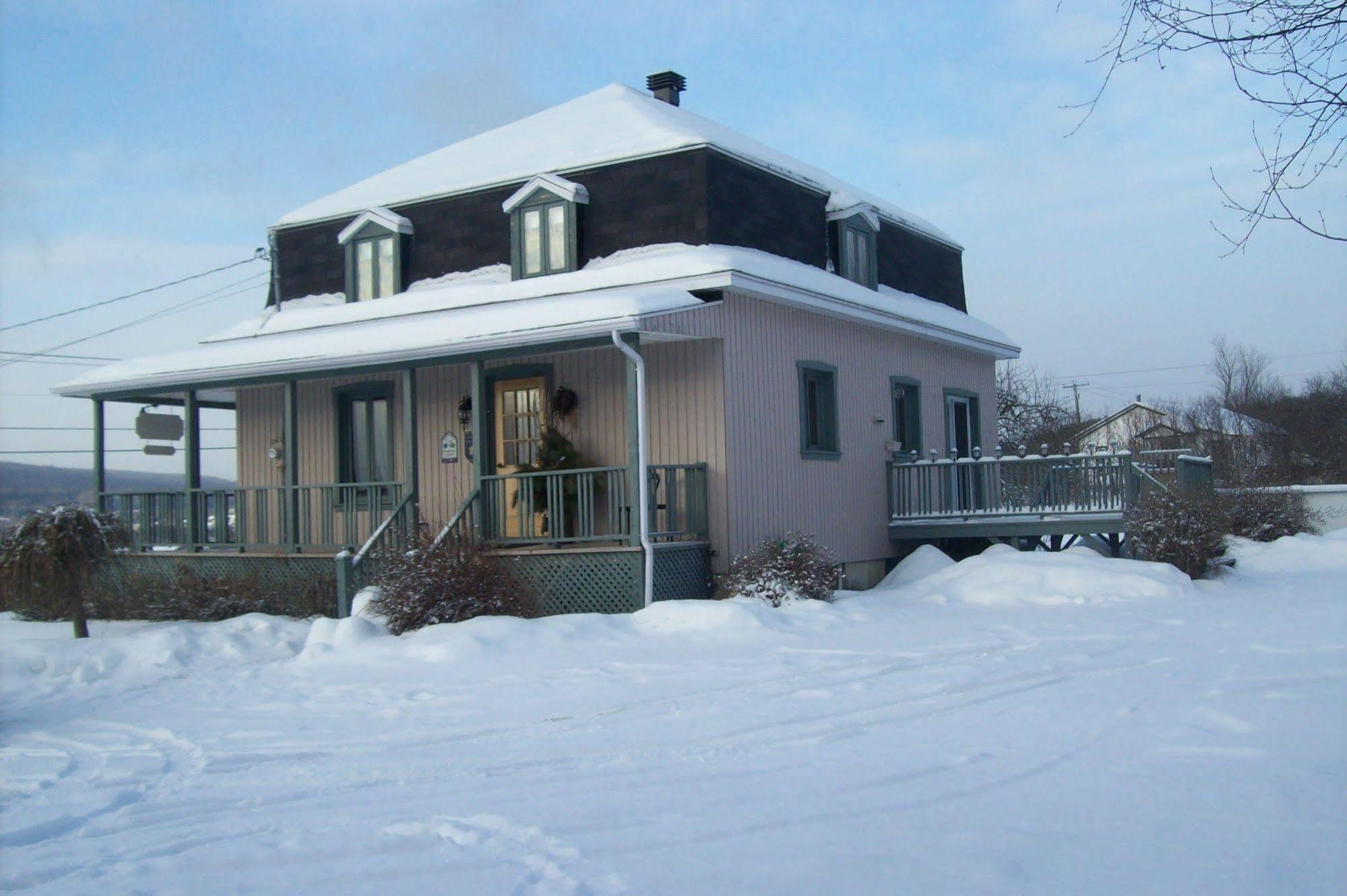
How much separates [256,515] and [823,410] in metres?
7.76

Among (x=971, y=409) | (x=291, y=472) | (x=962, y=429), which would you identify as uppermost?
(x=971, y=409)

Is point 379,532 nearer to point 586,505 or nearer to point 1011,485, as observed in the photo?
point 586,505

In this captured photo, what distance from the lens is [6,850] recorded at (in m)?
5.45

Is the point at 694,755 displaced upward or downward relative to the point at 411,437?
downward

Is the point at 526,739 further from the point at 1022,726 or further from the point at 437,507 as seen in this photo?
the point at 437,507

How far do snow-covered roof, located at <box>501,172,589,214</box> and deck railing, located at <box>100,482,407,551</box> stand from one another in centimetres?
412

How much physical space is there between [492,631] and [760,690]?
3.44 metres

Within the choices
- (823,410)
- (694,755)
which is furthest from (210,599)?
(694,755)

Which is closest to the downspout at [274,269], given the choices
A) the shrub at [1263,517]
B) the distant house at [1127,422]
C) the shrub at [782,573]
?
the shrub at [782,573]

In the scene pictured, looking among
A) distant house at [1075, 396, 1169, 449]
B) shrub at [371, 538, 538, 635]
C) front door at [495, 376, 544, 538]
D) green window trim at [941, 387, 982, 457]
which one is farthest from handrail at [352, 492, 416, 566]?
distant house at [1075, 396, 1169, 449]

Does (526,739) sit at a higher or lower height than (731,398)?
lower

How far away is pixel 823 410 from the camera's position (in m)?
16.7

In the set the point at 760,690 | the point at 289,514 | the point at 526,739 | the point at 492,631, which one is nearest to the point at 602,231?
the point at 289,514

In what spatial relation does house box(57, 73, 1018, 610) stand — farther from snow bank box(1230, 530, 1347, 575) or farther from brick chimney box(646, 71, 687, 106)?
snow bank box(1230, 530, 1347, 575)
